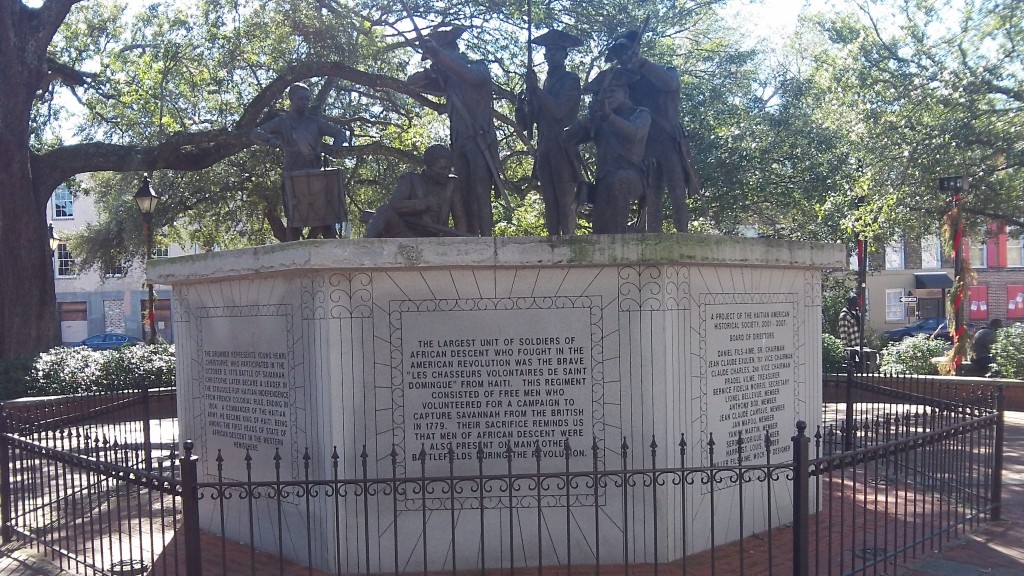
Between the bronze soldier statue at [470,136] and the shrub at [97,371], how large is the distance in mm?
9574

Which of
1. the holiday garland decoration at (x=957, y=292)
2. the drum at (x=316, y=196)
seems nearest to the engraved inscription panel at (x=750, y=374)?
the drum at (x=316, y=196)

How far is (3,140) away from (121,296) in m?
30.8

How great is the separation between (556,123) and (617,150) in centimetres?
84

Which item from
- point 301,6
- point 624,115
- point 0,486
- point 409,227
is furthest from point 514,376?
point 301,6

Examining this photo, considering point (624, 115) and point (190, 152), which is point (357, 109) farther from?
point (624, 115)

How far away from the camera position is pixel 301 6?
18.1 m

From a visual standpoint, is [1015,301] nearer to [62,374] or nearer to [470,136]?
[62,374]

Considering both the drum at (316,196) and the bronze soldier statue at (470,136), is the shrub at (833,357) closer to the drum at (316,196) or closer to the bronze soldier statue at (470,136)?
the bronze soldier statue at (470,136)

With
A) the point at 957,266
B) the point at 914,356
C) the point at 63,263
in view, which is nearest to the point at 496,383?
the point at 914,356

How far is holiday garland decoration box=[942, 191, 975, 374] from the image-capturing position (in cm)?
1755

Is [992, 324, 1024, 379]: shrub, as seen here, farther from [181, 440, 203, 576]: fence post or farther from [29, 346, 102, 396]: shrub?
[29, 346, 102, 396]: shrub

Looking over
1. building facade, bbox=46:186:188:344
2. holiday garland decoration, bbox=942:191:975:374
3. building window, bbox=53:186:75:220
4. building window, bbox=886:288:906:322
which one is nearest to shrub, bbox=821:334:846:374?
holiday garland decoration, bbox=942:191:975:374

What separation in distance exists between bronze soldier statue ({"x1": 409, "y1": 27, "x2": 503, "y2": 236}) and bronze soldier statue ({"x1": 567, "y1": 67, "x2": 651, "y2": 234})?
1052 mm

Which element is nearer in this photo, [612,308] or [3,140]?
[612,308]
